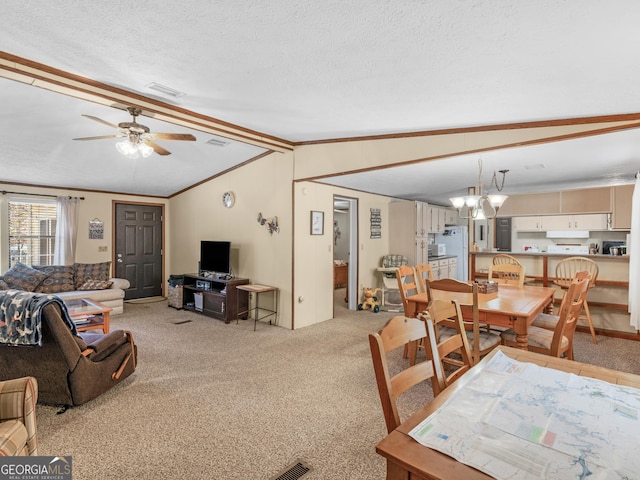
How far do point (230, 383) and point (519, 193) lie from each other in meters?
6.36

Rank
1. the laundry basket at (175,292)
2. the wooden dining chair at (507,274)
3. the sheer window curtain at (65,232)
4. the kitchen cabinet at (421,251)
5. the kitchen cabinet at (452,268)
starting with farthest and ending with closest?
the kitchen cabinet at (452,268), the kitchen cabinet at (421,251), the laundry basket at (175,292), the sheer window curtain at (65,232), the wooden dining chair at (507,274)

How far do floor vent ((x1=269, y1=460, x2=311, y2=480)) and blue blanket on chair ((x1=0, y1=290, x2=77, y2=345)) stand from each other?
6.38 ft

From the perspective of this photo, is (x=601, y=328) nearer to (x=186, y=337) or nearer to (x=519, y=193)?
(x=519, y=193)

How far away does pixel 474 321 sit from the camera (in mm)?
2686

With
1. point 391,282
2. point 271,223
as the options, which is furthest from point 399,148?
point 391,282

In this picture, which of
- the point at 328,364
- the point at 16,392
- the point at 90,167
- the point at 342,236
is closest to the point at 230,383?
the point at 328,364

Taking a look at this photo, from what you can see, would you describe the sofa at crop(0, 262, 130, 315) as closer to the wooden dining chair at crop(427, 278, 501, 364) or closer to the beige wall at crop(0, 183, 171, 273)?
the beige wall at crop(0, 183, 171, 273)

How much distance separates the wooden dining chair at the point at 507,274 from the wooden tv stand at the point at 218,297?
3.68 m

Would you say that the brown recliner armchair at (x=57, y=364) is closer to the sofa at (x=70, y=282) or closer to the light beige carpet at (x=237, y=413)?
the light beige carpet at (x=237, y=413)

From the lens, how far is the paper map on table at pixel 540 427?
947 mm

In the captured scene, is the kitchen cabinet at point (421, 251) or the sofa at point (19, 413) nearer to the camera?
the sofa at point (19, 413)

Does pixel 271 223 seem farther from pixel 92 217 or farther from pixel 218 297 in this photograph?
pixel 92 217

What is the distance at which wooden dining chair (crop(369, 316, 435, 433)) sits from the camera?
4.16 feet

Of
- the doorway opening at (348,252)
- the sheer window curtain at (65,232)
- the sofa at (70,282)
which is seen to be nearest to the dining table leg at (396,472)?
the doorway opening at (348,252)
